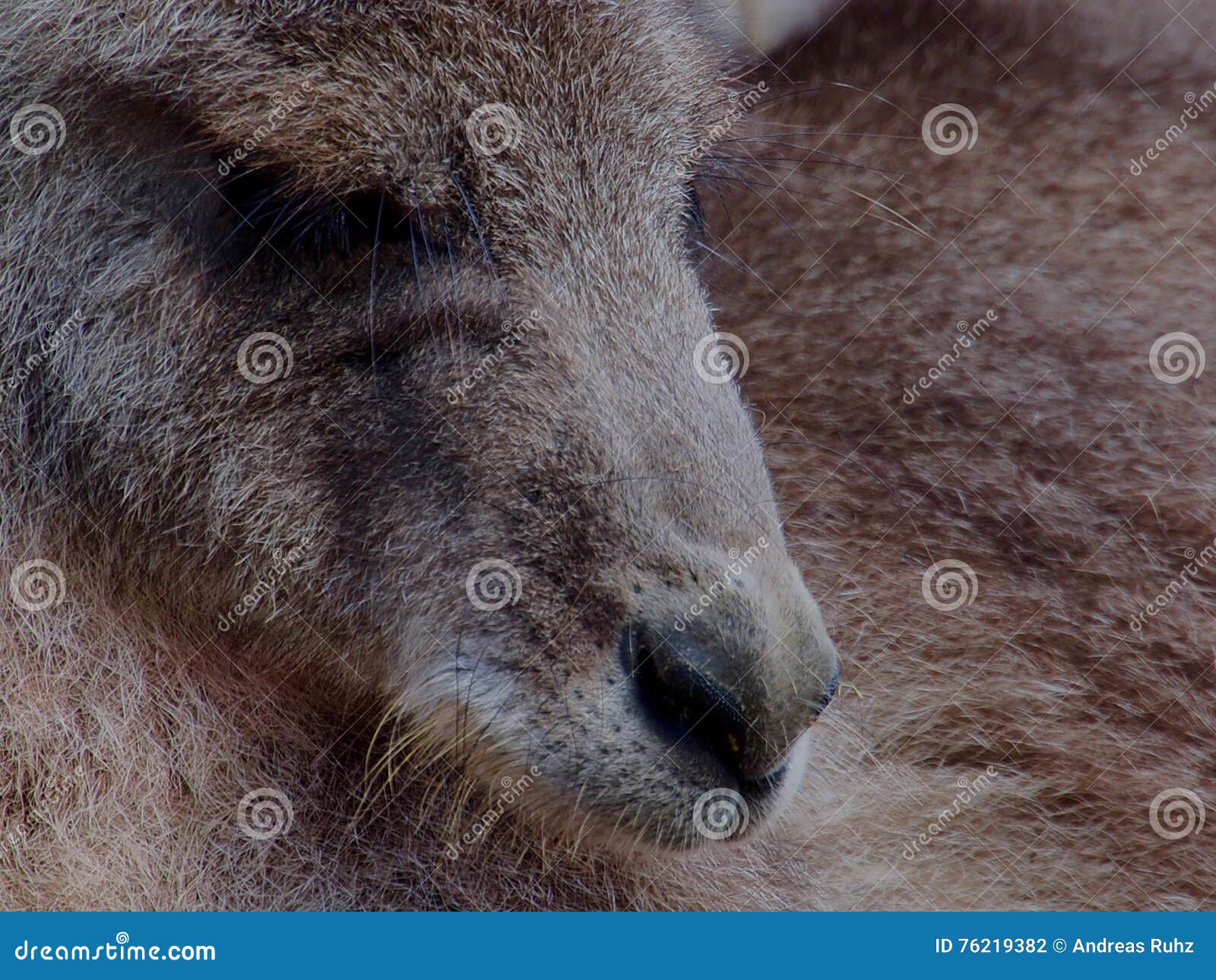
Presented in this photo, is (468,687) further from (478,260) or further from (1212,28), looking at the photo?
(1212,28)

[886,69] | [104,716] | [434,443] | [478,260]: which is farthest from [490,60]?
[886,69]

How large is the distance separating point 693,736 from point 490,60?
0.71 metres

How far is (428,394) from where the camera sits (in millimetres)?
1372
